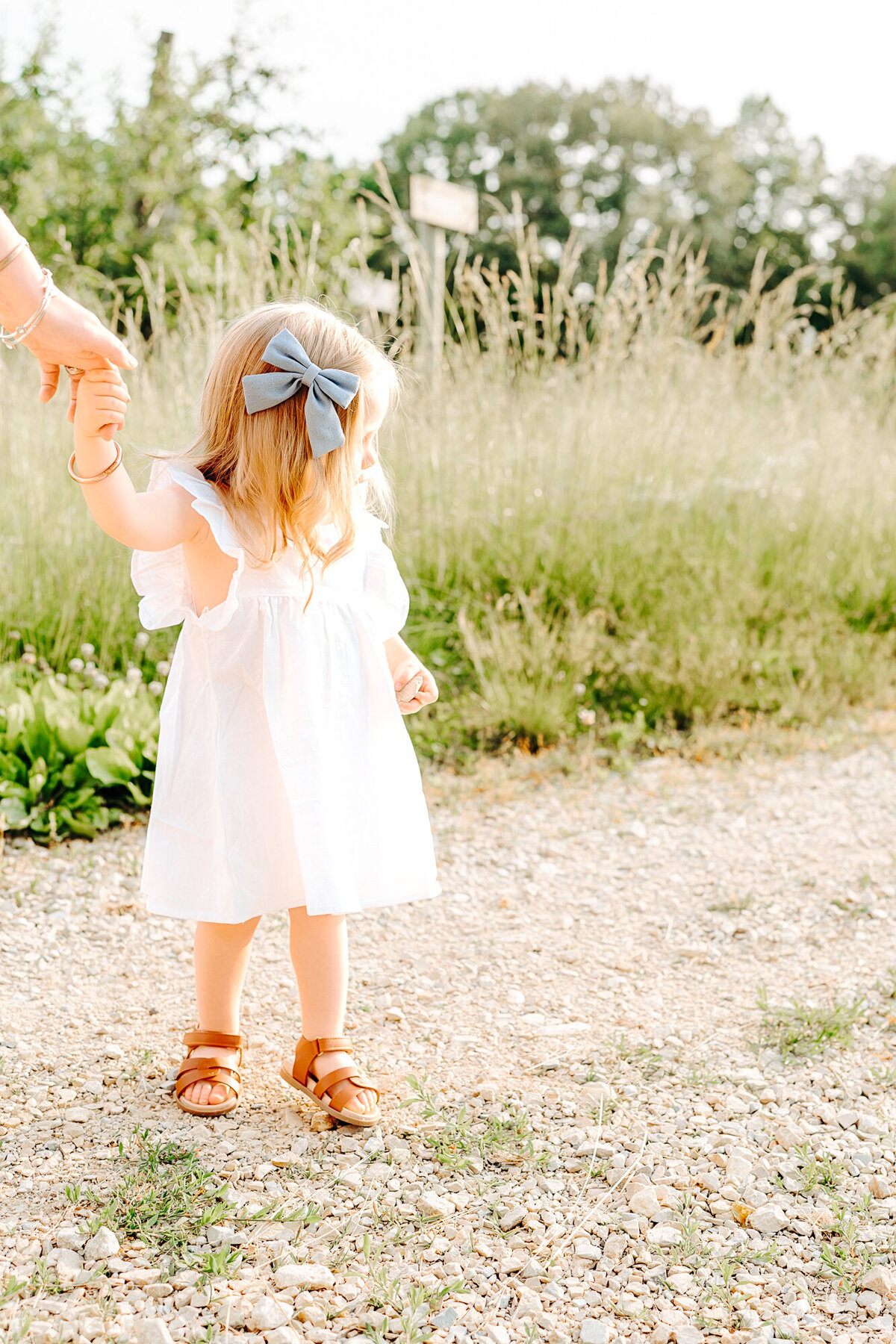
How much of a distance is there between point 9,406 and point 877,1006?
12.8 ft

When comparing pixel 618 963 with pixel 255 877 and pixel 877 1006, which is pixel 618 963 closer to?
pixel 877 1006

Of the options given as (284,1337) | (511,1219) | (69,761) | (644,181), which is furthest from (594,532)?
(644,181)

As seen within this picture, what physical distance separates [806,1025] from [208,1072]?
3.83 ft

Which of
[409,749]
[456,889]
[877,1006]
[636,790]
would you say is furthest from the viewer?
[636,790]

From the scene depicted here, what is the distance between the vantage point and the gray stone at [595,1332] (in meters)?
1.38

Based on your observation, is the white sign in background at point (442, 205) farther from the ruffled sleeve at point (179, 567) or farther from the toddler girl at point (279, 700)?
the ruffled sleeve at point (179, 567)

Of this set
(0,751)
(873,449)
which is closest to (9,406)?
(0,751)

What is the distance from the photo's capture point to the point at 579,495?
4652 millimetres

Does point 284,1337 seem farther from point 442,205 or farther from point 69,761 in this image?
point 442,205

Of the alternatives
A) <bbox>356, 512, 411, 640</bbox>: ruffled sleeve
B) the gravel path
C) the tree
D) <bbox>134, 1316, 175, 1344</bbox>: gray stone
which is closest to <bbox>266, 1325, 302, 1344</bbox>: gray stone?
the gravel path

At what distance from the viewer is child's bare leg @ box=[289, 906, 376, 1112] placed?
1.83 m

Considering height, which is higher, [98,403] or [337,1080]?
[98,403]

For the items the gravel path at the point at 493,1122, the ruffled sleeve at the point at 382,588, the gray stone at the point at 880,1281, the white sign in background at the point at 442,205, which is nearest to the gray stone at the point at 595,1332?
the gravel path at the point at 493,1122

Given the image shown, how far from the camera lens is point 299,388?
1.73 meters
